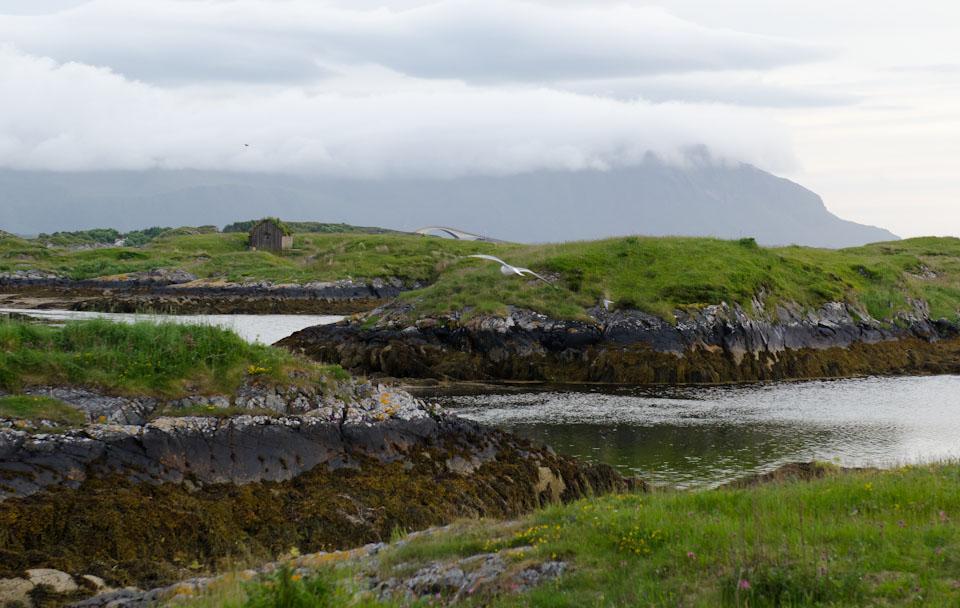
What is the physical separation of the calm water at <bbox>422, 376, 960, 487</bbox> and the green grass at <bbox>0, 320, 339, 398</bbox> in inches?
381

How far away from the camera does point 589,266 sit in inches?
1756

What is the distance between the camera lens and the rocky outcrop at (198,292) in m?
69.3

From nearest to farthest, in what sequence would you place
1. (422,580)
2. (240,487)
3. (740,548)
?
(740,548) → (422,580) → (240,487)

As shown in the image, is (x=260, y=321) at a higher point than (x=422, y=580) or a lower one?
lower

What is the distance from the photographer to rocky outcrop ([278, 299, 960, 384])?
119 feet

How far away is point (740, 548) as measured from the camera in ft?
26.5

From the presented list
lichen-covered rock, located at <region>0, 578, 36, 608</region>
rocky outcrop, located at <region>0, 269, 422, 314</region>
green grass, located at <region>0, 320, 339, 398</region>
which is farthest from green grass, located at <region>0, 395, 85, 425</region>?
rocky outcrop, located at <region>0, 269, 422, 314</region>

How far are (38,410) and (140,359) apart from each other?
2.86 meters

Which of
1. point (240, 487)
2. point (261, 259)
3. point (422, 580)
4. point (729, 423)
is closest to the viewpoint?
point (422, 580)

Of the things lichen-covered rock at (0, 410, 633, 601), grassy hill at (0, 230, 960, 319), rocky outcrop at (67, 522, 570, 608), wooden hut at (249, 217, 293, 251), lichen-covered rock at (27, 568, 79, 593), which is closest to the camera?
rocky outcrop at (67, 522, 570, 608)

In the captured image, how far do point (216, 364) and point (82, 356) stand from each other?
2.78 m

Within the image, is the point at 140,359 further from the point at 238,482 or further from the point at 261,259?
the point at 261,259

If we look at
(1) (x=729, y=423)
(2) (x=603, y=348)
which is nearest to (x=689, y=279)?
(2) (x=603, y=348)

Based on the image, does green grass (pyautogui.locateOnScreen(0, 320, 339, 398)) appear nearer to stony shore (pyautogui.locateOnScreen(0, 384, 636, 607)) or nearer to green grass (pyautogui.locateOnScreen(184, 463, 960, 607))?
stony shore (pyautogui.locateOnScreen(0, 384, 636, 607))
